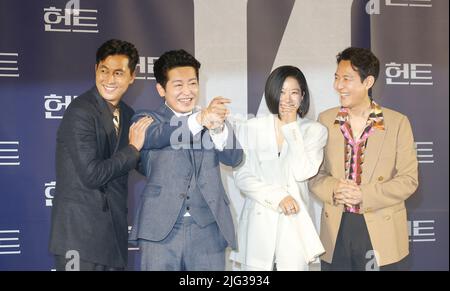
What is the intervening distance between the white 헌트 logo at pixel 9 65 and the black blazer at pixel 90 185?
0.69m

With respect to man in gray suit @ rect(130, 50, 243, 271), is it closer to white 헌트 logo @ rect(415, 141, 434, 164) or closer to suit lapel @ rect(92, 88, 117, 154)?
suit lapel @ rect(92, 88, 117, 154)

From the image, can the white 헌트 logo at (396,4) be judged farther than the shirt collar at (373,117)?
Yes

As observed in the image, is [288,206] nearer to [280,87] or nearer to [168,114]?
[280,87]

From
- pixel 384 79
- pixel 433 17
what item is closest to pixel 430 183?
pixel 384 79

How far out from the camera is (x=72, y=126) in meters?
3.16

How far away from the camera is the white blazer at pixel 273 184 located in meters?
3.29

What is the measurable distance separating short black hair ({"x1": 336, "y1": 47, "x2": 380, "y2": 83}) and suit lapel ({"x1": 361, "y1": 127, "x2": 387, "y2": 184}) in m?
0.34

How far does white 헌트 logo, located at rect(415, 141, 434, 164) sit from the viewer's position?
3.97 m

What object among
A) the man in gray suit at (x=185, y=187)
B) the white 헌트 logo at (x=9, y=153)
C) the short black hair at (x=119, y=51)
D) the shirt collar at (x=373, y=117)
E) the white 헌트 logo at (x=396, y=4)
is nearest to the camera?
the man in gray suit at (x=185, y=187)

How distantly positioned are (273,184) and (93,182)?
94 centimetres

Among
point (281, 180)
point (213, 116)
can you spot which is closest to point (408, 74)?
point (281, 180)

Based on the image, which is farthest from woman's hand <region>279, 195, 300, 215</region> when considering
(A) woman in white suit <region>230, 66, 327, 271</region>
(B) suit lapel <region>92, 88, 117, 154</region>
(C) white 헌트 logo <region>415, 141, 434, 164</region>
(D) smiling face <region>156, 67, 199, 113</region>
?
(C) white 헌트 logo <region>415, 141, 434, 164</region>

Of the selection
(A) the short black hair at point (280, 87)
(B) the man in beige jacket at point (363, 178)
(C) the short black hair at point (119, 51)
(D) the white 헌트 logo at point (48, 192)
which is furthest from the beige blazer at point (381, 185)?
(D) the white 헌트 logo at point (48, 192)

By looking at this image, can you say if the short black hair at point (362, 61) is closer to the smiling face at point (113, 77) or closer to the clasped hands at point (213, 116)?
the clasped hands at point (213, 116)
